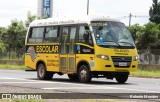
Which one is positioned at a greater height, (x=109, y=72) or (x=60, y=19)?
(x=60, y=19)

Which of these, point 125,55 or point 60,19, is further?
point 60,19

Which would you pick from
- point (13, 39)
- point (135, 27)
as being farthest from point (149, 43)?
point (13, 39)

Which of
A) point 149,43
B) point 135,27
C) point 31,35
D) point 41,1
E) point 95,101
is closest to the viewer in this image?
point 95,101

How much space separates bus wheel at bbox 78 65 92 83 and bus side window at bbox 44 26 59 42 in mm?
2369

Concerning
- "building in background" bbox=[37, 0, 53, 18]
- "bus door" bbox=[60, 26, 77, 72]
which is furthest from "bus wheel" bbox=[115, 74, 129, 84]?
"building in background" bbox=[37, 0, 53, 18]

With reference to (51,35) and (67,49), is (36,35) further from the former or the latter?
(67,49)

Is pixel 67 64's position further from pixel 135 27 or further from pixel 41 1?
pixel 41 1

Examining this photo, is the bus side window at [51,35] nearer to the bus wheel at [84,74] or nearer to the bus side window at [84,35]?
the bus side window at [84,35]

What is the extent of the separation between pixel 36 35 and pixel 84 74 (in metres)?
4.76

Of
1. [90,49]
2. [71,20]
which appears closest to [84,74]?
[90,49]

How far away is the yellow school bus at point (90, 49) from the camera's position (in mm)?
22953

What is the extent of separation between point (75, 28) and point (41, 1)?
240ft

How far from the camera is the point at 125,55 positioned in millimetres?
23359

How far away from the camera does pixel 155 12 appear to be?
89125 mm
